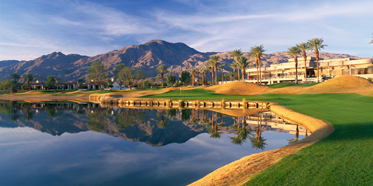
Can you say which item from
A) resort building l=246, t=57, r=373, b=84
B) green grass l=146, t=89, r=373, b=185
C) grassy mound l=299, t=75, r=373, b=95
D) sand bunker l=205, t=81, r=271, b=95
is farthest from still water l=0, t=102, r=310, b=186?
resort building l=246, t=57, r=373, b=84

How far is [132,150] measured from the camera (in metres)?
16.1

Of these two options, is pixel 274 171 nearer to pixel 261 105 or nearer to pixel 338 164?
pixel 338 164

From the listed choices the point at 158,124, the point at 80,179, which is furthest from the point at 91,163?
the point at 158,124

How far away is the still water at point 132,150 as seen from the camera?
11094 mm

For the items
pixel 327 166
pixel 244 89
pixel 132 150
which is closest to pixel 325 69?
pixel 244 89

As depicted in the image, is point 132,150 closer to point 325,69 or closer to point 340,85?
point 340,85

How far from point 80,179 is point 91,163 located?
2.50m

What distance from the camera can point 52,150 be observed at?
54.3 ft

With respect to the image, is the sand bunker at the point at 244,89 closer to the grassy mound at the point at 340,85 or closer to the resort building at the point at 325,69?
the grassy mound at the point at 340,85

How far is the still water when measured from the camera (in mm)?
11094

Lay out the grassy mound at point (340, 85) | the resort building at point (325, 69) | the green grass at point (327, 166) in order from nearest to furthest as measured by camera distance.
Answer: the green grass at point (327, 166)
the grassy mound at point (340, 85)
the resort building at point (325, 69)

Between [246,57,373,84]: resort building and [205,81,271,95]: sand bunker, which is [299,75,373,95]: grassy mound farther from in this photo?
[246,57,373,84]: resort building

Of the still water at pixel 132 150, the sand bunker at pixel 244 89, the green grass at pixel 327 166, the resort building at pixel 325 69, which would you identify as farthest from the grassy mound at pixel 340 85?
the green grass at pixel 327 166

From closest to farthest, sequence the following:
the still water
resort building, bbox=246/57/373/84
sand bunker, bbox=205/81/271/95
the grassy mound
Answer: the still water → the grassy mound → sand bunker, bbox=205/81/271/95 → resort building, bbox=246/57/373/84
